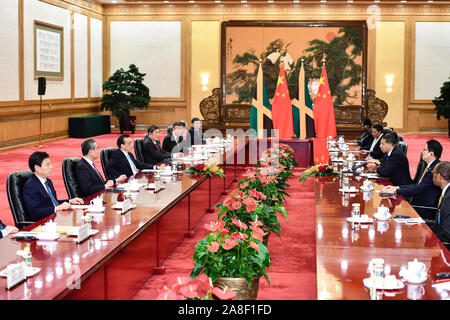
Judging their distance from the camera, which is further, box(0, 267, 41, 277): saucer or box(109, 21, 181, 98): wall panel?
box(109, 21, 181, 98): wall panel

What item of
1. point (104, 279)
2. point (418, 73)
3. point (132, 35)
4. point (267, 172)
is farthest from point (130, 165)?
point (418, 73)

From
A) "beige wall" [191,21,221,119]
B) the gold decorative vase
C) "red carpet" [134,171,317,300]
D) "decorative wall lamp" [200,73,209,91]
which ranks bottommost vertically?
"red carpet" [134,171,317,300]

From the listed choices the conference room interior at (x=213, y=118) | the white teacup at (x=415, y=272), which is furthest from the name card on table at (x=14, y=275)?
the white teacup at (x=415, y=272)

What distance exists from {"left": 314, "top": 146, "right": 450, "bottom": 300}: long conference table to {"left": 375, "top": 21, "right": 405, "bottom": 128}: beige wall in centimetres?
1347

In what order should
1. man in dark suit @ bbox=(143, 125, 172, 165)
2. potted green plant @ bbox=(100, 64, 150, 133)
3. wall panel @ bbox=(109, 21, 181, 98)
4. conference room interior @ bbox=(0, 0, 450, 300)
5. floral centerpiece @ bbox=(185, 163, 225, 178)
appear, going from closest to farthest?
1. conference room interior @ bbox=(0, 0, 450, 300)
2. floral centerpiece @ bbox=(185, 163, 225, 178)
3. man in dark suit @ bbox=(143, 125, 172, 165)
4. potted green plant @ bbox=(100, 64, 150, 133)
5. wall panel @ bbox=(109, 21, 181, 98)

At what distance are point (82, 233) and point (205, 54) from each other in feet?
49.0

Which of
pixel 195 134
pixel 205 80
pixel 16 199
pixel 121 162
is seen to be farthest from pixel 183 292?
pixel 205 80

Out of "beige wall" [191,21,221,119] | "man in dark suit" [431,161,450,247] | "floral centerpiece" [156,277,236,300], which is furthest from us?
"beige wall" [191,21,221,119]

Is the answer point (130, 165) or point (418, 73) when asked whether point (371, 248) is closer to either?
point (130, 165)

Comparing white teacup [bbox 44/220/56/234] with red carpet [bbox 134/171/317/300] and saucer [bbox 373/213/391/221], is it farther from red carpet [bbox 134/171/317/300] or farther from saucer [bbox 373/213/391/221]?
saucer [bbox 373/213/391/221]

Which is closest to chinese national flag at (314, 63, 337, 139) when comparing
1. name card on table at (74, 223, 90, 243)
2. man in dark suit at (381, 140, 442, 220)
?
man in dark suit at (381, 140, 442, 220)

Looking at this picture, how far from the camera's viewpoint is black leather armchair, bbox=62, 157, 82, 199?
5.23 m

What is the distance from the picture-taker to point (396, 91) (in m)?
17.6

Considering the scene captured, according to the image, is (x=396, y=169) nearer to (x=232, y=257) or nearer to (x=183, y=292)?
(x=232, y=257)
